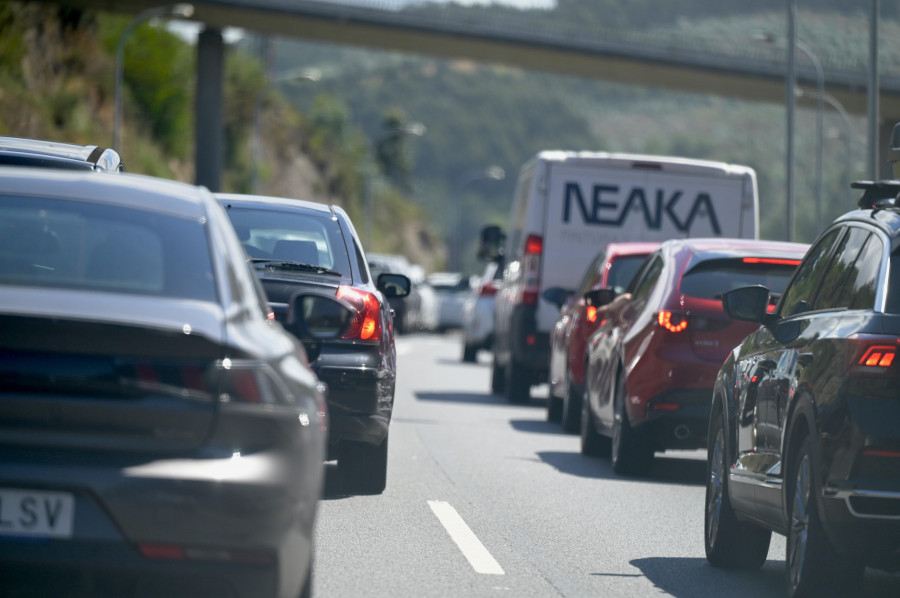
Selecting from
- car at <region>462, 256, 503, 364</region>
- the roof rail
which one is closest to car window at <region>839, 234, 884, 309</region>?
the roof rail

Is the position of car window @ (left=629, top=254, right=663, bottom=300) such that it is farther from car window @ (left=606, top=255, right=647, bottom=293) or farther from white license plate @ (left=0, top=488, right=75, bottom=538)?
white license plate @ (left=0, top=488, right=75, bottom=538)

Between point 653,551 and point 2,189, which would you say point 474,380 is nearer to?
point 653,551

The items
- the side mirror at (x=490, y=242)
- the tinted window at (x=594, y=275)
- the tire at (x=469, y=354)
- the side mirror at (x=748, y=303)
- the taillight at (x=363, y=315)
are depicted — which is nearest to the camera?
the side mirror at (x=748, y=303)

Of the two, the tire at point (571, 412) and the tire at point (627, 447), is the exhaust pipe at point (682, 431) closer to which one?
the tire at point (627, 447)

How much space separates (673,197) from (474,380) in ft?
23.9

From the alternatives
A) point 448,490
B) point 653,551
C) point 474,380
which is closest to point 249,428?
point 653,551

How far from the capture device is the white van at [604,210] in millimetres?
18625

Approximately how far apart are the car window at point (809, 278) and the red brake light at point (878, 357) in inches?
47.3

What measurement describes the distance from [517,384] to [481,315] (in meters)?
7.92

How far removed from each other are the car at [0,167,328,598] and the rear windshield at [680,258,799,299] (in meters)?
6.98

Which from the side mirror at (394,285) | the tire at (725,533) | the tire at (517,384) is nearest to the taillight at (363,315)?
the side mirror at (394,285)

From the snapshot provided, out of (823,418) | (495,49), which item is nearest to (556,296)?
(823,418)

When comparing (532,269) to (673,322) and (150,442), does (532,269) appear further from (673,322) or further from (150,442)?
(150,442)

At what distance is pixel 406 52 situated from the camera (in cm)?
6053
